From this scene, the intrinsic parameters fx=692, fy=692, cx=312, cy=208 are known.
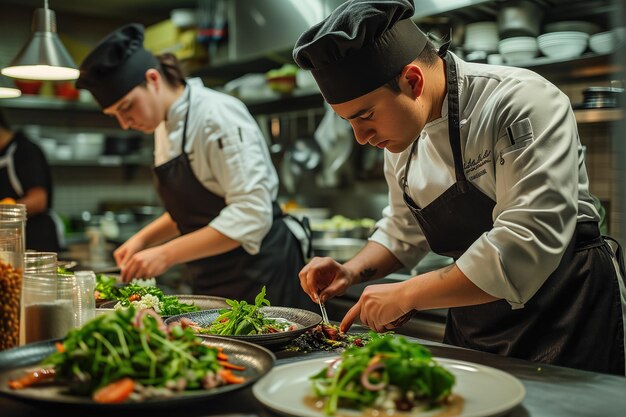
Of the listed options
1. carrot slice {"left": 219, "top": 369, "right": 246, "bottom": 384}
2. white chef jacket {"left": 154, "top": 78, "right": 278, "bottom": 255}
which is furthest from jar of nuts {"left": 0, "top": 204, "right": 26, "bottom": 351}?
white chef jacket {"left": 154, "top": 78, "right": 278, "bottom": 255}

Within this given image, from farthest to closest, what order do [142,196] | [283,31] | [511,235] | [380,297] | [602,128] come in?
[142,196], [283,31], [602,128], [380,297], [511,235]

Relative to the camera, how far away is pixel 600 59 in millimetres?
3248

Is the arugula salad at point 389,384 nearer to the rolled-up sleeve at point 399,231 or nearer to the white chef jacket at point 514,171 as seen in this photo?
the white chef jacket at point 514,171

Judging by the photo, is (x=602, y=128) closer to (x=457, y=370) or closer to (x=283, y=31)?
(x=283, y=31)

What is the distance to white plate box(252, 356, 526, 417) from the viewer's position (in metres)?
1.11

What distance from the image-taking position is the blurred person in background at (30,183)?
4836 millimetres

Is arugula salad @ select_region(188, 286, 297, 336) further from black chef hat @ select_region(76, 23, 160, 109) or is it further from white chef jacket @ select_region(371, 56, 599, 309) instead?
black chef hat @ select_region(76, 23, 160, 109)

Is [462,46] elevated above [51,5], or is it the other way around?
[51,5]

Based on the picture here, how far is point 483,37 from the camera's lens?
3562 mm

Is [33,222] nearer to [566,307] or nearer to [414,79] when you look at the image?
[414,79]

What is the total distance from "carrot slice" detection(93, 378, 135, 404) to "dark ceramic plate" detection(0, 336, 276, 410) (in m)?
0.01

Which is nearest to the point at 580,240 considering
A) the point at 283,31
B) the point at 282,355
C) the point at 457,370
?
the point at 457,370

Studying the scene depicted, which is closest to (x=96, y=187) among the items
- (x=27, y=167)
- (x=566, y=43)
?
(x=27, y=167)

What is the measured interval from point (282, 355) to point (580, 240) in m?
0.89
